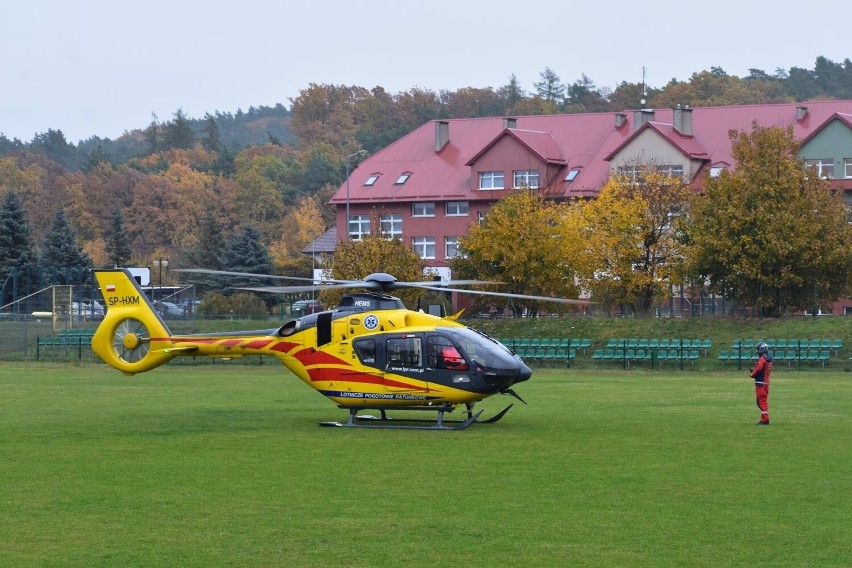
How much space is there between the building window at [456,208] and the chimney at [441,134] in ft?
17.9

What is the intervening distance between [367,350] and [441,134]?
191ft

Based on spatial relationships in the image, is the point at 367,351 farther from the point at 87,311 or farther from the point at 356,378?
the point at 87,311

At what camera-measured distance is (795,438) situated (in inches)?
862

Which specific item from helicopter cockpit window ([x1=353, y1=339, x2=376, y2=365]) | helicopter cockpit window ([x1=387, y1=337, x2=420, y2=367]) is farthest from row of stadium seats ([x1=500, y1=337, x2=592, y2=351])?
helicopter cockpit window ([x1=387, y1=337, x2=420, y2=367])

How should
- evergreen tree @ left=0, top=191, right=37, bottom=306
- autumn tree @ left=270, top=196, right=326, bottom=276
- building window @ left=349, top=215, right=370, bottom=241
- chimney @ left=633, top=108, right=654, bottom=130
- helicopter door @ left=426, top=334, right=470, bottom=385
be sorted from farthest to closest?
autumn tree @ left=270, top=196, right=326, bottom=276, building window @ left=349, top=215, right=370, bottom=241, evergreen tree @ left=0, top=191, right=37, bottom=306, chimney @ left=633, top=108, right=654, bottom=130, helicopter door @ left=426, top=334, right=470, bottom=385

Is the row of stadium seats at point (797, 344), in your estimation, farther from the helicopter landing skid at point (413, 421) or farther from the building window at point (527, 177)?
the building window at point (527, 177)

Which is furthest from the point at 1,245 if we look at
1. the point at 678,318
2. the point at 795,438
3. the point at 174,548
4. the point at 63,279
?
the point at 174,548

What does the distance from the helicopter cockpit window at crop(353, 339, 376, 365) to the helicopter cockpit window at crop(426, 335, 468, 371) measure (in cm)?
110

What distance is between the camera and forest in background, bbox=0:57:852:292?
121 meters

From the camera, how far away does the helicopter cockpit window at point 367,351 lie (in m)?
23.9

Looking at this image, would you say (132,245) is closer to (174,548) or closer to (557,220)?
(557,220)

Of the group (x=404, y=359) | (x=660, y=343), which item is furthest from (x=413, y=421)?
(x=660, y=343)

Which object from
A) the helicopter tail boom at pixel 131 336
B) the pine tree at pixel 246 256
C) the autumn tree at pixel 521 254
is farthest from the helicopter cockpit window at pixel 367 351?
the pine tree at pixel 246 256

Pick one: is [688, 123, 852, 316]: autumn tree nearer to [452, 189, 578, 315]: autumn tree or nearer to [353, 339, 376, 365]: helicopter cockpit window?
[452, 189, 578, 315]: autumn tree
